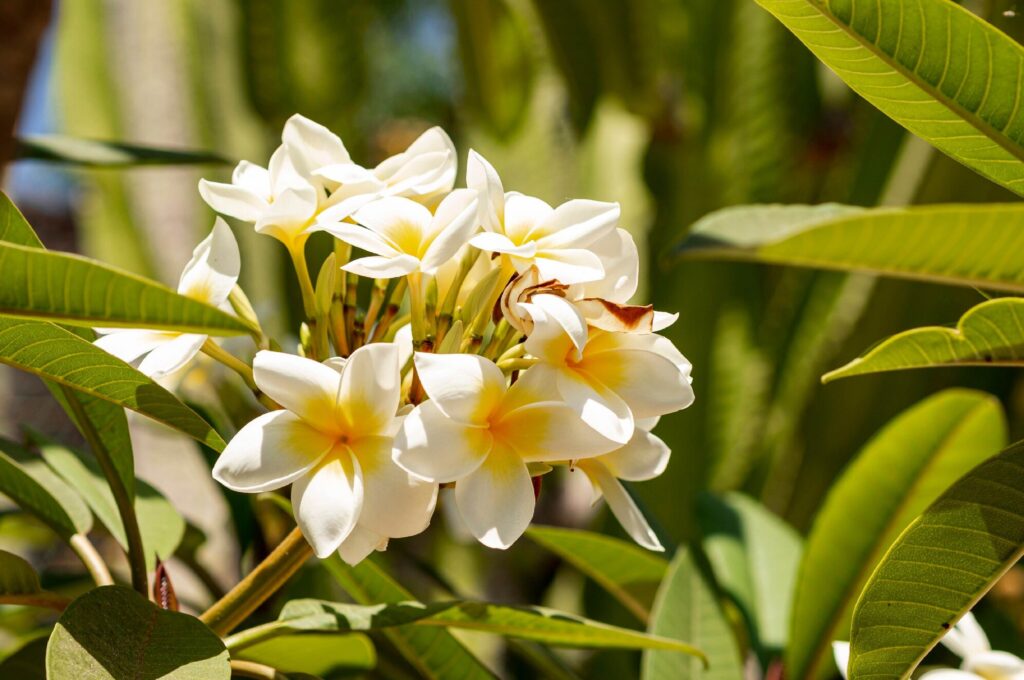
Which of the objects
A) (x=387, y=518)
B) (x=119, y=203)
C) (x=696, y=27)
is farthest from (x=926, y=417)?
(x=119, y=203)

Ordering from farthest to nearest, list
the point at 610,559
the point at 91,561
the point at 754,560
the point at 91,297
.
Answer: the point at 754,560, the point at 610,559, the point at 91,561, the point at 91,297

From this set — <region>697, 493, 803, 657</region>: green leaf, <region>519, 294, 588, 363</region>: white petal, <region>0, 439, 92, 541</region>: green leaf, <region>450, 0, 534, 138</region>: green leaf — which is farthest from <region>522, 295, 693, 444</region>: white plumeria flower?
<region>450, 0, 534, 138</region>: green leaf

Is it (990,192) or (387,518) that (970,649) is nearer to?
(387,518)

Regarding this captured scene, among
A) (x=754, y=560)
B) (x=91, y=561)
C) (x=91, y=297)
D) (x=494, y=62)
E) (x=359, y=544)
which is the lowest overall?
(x=754, y=560)

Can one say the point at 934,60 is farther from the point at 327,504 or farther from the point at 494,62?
the point at 494,62

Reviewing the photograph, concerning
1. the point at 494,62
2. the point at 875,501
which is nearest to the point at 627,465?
the point at 875,501

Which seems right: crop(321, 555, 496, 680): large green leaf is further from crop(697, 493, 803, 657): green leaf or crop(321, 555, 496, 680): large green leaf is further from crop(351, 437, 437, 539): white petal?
crop(697, 493, 803, 657): green leaf
